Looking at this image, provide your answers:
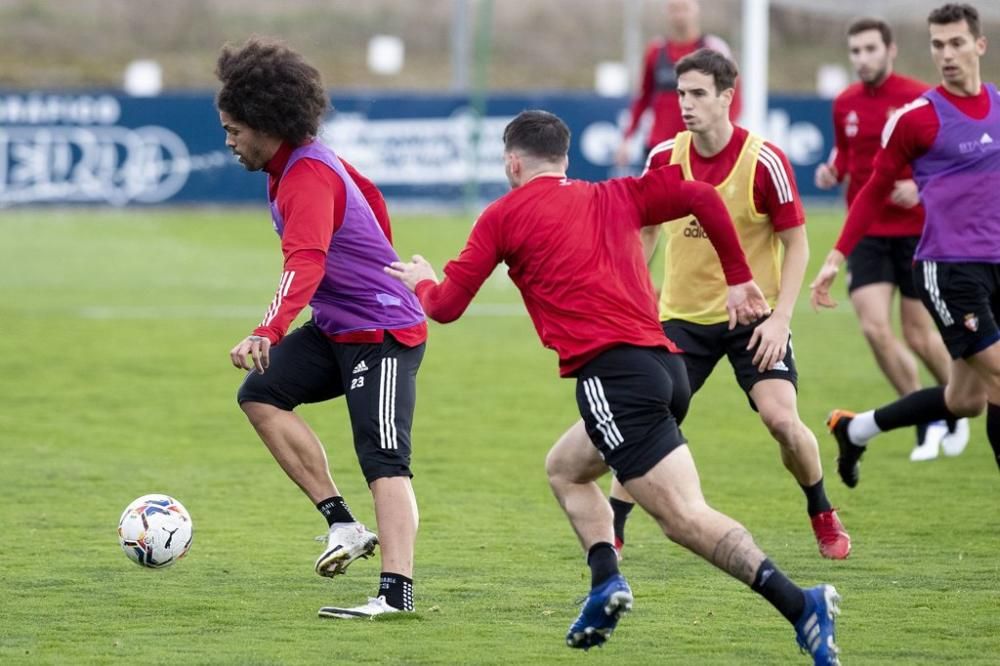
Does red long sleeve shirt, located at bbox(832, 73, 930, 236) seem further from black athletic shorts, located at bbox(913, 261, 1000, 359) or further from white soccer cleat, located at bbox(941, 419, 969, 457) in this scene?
black athletic shorts, located at bbox(913, 261, 1000, 359)

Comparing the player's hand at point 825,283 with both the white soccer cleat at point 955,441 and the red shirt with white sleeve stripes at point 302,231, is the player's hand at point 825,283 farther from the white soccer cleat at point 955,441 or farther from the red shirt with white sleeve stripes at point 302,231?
the white soccer cleat at point 955,441

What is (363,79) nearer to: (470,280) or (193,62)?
(193,62)

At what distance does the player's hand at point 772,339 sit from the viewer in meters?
6.55

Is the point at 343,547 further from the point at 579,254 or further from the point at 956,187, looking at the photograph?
the point at 956,187

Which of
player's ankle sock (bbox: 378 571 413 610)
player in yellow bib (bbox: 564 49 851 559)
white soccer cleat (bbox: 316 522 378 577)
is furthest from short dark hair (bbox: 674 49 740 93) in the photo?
player's ankle sock (bbox: 378 571 413 610)

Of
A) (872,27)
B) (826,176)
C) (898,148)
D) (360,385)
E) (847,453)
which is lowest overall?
(847,453)

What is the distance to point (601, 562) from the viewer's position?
5863mm

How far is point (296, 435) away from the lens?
6641 mm

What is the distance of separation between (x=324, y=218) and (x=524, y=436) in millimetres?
4861

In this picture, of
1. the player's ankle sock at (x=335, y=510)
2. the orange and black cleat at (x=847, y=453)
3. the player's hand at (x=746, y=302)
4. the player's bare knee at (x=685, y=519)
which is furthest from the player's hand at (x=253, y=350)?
the orange and black cleat at (x=847, y=453)

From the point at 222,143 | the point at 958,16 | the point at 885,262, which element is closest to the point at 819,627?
the point at 958,16

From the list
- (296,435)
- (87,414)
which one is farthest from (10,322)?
(296,435)

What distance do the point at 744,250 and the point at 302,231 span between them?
6.95 ft

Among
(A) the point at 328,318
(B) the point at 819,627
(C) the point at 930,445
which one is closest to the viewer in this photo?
(B) the point at 819,627
